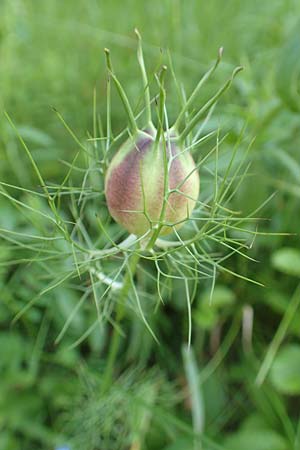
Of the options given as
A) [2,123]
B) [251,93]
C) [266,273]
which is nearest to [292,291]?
[266,273]

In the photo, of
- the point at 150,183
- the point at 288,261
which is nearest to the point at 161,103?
the point at 150,183

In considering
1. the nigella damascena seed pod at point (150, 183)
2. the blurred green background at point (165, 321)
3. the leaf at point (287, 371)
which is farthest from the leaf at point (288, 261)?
the nigella damascena seed pod at point (150, 183)

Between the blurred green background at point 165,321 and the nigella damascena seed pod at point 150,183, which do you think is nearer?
the nigella damascena seed pod at point 150,183

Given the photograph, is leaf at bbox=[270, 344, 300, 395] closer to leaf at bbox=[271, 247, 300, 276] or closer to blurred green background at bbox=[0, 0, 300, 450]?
blurred green background at bbox=[0, 0, 300, 450]

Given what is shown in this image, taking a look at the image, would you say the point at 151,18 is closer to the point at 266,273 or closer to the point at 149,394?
the point at 266,273

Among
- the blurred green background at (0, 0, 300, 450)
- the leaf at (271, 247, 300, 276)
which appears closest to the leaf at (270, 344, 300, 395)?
the blurred green background at (0, 0, 300, 450)

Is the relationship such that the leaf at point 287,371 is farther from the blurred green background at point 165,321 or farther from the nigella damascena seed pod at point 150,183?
the nigella damascena seed pod at point 150,183

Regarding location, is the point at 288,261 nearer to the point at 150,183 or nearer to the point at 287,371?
the point at 287,371
